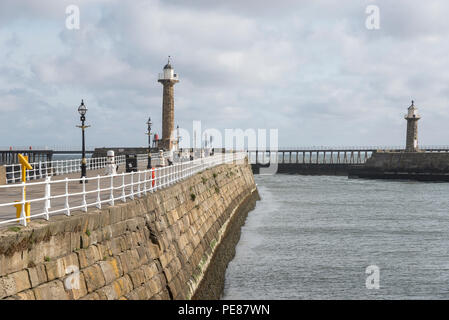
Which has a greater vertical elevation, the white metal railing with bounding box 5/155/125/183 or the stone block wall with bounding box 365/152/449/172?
the white metal railing with bounding box 5/155/125/183

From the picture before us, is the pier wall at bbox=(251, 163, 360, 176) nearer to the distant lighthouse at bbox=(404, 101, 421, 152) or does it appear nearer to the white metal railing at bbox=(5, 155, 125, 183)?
the distant lighthouse at bbox=(404, 101, 421, 152)

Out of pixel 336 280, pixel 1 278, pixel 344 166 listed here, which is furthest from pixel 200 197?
pixel 344 166

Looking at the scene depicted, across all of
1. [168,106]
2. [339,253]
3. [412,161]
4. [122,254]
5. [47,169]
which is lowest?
[339,253]

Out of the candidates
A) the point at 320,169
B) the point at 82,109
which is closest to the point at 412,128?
the point at 320,169

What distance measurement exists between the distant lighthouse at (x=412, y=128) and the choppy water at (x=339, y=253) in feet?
145

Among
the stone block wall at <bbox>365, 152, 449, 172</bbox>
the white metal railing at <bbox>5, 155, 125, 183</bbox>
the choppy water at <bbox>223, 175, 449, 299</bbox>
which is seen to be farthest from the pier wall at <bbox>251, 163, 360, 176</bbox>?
the white metal railing at <bbox>5, 155, 125, 183</bbox>

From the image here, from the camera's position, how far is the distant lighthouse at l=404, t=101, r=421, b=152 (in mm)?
81125

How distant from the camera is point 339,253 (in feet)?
72.6

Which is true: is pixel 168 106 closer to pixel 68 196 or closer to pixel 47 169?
pixel 47 169

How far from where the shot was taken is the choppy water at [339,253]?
16.9 metres

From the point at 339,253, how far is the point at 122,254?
542 inches

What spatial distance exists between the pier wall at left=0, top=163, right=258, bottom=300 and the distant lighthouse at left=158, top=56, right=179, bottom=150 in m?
37.1

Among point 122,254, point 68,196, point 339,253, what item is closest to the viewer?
point 122,254

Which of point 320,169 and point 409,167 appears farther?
point 320,169
